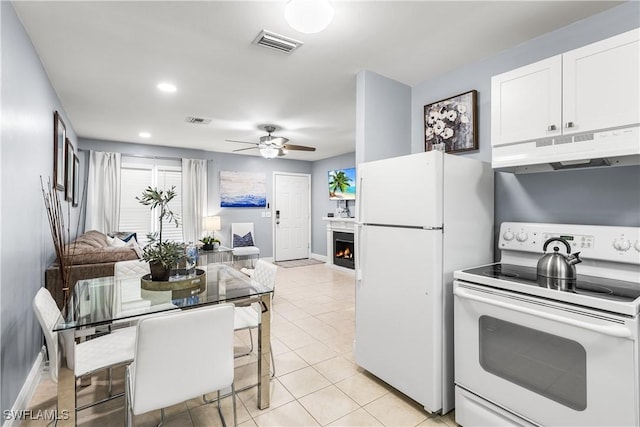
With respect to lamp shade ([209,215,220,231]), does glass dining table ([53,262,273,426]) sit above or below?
below

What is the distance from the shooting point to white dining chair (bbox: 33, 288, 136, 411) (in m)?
1.53

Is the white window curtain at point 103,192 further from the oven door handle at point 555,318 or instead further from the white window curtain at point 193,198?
the oven door handle at point 555,318

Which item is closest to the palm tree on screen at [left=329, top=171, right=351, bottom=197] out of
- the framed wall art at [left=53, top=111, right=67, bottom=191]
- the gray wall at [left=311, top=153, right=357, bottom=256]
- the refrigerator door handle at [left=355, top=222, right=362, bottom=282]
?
the gray wall at [left=311, top=153, right=357, bottom=256]

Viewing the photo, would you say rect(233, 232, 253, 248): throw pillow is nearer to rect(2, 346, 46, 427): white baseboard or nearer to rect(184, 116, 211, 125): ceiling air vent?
rect(184, 116, 211, 125): ceiling air vent

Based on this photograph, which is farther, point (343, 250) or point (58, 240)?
point (343, 250)

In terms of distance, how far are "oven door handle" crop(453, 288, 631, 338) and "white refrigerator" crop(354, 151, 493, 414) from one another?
0.17 m

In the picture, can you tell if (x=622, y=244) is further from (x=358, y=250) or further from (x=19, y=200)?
(x=19, y=200)

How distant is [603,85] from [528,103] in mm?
340

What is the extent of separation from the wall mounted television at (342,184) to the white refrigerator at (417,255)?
4.26 m


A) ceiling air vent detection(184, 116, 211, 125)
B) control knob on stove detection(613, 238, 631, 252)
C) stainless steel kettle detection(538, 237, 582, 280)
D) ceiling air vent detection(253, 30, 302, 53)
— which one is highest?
ceiling air vent detection(184, 116, 211, 125)

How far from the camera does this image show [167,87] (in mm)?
3143

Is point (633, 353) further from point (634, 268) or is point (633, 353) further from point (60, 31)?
point (60, 31)

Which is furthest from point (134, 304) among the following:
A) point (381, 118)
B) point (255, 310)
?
point (381, 118)

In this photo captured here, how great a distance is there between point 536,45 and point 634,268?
5.23 ft
